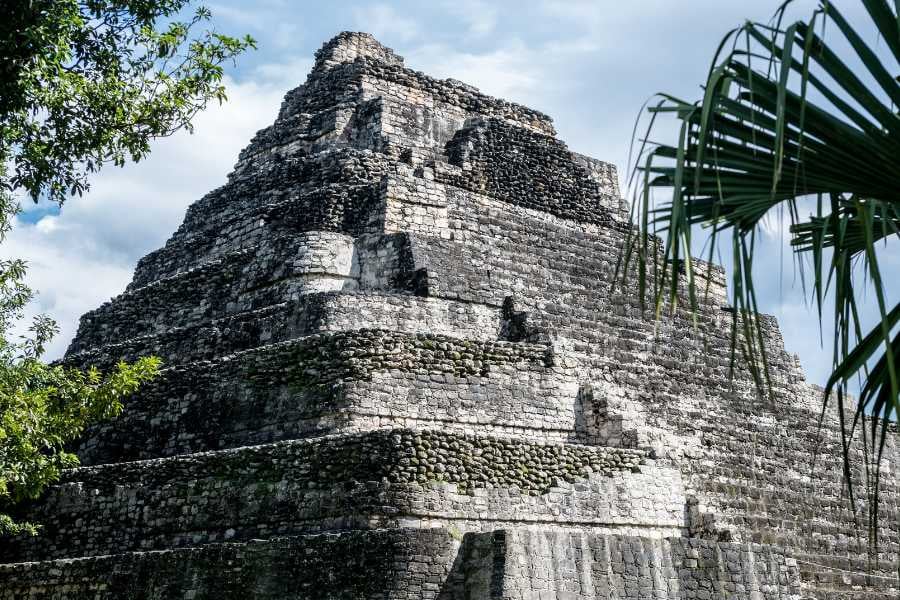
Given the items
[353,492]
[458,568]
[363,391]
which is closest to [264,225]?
[363,391]

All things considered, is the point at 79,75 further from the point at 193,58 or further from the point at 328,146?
the point at 328,146

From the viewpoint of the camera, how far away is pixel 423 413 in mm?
14016

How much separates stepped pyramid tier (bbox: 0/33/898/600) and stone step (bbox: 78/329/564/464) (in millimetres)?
34

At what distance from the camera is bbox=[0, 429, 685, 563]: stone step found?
12562 mm

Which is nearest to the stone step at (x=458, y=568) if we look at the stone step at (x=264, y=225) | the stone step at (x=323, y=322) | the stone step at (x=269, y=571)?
the stone step at (x=269, y=571)

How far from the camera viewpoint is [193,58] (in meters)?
12.4

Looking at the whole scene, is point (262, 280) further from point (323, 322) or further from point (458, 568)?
point (458, 568)

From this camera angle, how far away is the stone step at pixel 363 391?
1386cm

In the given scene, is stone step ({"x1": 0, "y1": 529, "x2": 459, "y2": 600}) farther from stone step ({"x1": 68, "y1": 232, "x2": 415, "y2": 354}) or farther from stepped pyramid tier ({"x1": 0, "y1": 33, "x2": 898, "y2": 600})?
stone step ({"x1": 68, "y1": 232, "x2": 415, "y2": 354})

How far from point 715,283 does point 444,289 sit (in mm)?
7231

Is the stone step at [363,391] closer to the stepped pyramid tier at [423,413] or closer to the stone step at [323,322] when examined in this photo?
the stepped pyramid tier at [423,413]

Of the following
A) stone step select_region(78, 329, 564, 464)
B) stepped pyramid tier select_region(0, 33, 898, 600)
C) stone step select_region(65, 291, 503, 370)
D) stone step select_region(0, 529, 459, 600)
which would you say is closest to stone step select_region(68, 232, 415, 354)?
stepped pyramid tier select_region(0, 33, 898, 600)

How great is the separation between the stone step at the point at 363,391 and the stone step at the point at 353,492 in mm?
832

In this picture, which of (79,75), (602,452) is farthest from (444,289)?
(79,75)
